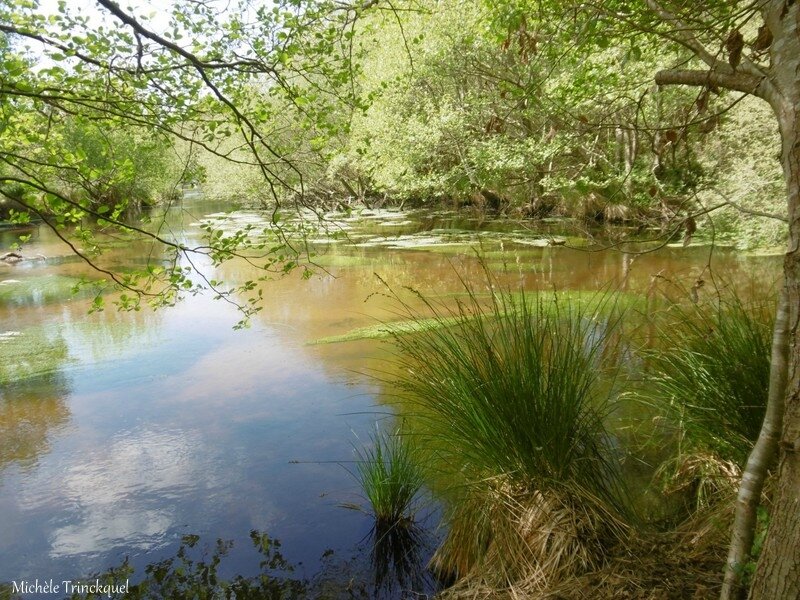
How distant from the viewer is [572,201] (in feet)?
49.3

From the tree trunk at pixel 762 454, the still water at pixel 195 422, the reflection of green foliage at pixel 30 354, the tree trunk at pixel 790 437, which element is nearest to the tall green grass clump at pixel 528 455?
the still water at pixel 195 422

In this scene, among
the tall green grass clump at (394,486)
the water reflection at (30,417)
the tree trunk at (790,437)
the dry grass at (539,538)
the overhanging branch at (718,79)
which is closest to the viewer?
the tree trunk at (790,437)

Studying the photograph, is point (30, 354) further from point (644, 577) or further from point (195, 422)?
point (644, 577)

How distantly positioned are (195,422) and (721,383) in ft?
13.4

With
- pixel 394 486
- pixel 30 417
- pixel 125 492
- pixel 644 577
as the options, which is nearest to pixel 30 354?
pixel 30 417

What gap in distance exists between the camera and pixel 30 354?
688cm

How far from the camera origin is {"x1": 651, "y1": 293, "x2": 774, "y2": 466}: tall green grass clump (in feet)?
7.81

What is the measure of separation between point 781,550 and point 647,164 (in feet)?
40.1

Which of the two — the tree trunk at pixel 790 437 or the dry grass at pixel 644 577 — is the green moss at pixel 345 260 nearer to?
the dry grass at pixel 644 577

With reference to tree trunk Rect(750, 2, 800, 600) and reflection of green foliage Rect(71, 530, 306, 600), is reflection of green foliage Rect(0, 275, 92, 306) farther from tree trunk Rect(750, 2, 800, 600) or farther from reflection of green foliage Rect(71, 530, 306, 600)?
Answer: tree trunk Rect(750, 2, 800, 600)

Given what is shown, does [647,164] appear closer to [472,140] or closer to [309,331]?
[472,140]

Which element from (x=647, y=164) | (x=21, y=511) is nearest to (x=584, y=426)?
(x=21, y=511)

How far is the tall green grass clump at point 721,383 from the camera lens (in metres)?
2.38

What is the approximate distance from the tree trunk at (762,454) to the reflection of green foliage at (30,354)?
6732mm
